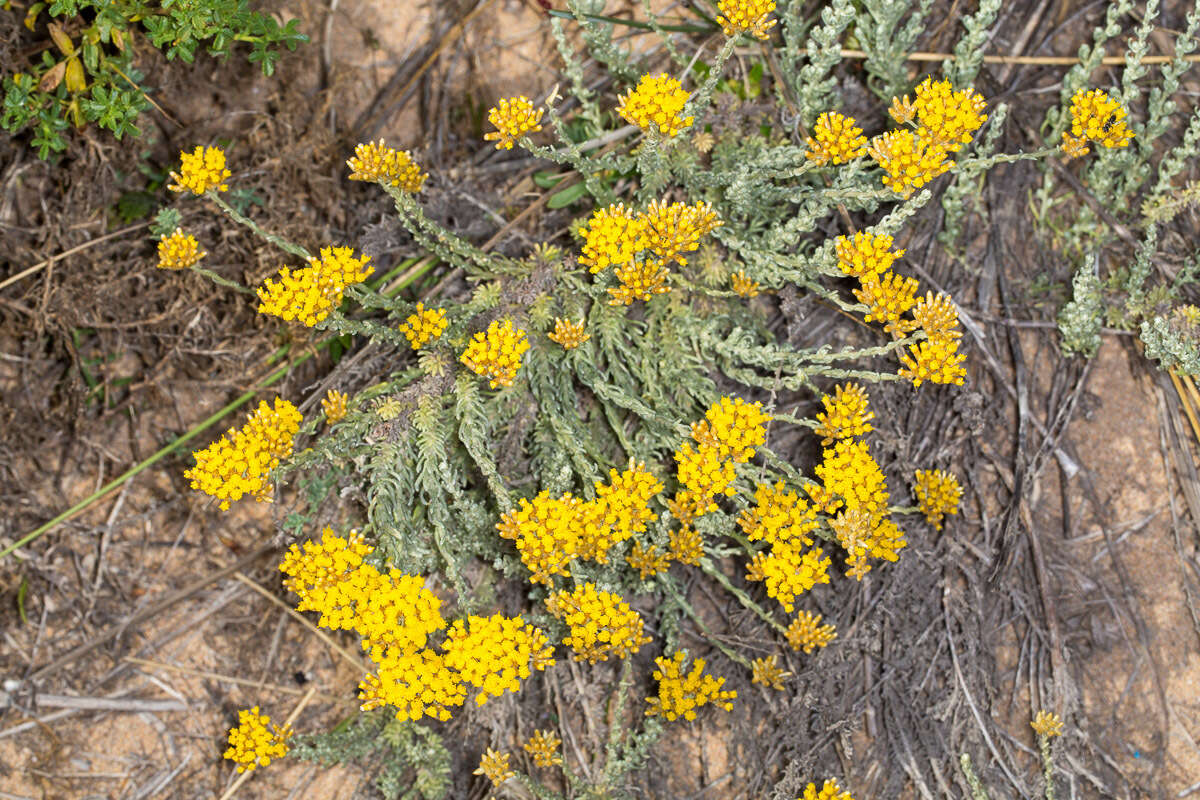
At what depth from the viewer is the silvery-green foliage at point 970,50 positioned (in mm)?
3441

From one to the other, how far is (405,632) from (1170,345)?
2.77 m

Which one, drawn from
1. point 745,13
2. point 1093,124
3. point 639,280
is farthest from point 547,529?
point 1093,124

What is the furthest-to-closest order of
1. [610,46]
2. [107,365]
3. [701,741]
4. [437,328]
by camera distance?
[107,365] → [701,741] → [610,46] → [437,328]

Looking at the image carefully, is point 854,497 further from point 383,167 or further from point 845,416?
point 383,167

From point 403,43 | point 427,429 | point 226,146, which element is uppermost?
point 403,43

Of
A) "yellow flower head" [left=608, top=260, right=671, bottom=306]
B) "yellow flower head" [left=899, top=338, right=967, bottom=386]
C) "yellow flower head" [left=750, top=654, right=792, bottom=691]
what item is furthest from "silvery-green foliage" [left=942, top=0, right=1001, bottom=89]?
"yellow flower head" [left=750, top=654, right=792, bottom=691]

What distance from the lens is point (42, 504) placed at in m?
4.11

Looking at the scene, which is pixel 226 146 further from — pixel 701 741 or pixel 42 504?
pixel 701 741

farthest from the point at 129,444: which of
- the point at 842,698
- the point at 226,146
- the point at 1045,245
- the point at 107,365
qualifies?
the point at 1045,245

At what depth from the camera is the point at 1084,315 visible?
142 inches

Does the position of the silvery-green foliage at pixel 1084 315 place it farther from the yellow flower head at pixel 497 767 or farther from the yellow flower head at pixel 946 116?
the yellow flower head at pixel 497 767

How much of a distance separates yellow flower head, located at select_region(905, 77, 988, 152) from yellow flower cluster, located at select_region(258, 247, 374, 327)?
5.71 ft

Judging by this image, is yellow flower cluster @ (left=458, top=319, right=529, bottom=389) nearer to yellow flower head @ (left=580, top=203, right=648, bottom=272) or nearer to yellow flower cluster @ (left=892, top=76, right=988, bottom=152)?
yellow flower head @ (left=580, top=203, right=648, bottom=272)

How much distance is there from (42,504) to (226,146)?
66.7 inches
